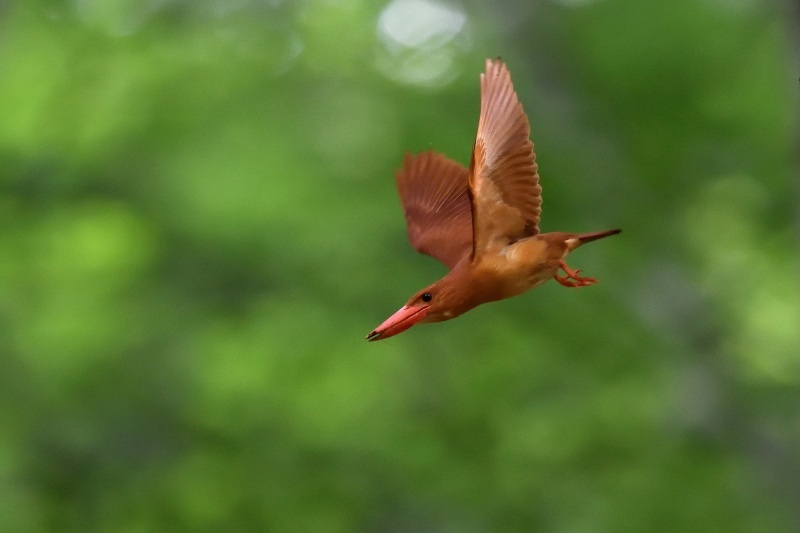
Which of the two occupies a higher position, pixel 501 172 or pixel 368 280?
pixel 501 172

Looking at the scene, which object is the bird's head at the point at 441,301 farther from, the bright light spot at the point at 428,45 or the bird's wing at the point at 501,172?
the bright light spot at the point at 428,45

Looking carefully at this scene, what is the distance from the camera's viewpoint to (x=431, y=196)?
2602 mm

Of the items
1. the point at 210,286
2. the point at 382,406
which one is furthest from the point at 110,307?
the point at 382,406

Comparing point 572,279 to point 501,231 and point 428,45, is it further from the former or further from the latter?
point 428,45

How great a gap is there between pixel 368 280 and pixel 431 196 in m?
8.77

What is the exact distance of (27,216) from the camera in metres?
11.7

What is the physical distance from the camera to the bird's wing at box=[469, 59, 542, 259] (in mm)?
1703

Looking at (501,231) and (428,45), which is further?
(428,45)

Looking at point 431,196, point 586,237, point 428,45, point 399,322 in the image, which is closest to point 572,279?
point 586,237

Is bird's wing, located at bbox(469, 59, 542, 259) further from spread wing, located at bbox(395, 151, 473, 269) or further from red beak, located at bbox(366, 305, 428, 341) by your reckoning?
spread wing, located at bbox(395, 151, 473, 269)

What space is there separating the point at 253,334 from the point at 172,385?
3.91 feet

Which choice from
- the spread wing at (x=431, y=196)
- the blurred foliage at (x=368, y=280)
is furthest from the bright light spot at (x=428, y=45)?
the spread wing at (x=431, y=196)

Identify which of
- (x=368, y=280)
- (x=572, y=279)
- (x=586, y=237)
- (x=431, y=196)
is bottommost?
(x=368, y=280)

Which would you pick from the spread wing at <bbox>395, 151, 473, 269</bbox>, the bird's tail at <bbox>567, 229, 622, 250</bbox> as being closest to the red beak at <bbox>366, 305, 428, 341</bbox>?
the bird's tail at <bbox>567, 229, 622, 250</bbox>
